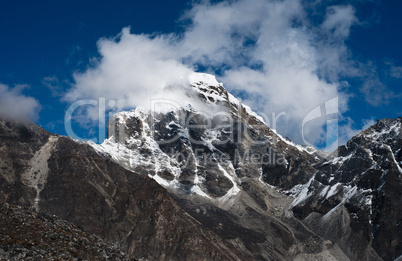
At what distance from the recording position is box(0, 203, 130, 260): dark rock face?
189ft

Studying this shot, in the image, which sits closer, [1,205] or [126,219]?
[1,205]

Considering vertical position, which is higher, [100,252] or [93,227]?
[93,227]

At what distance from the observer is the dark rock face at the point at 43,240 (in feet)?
189

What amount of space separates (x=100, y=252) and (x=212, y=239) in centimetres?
13840

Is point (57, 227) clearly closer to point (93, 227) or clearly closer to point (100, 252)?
point (100, 252)

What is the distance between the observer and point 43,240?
201ft

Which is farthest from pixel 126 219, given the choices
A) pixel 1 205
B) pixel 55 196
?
pixel 1 205

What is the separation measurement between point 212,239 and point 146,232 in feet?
90.9

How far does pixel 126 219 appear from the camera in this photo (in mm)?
195125

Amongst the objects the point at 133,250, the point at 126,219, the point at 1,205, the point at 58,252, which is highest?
the point at 126,219

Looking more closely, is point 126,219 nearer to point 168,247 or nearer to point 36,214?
point 168,247

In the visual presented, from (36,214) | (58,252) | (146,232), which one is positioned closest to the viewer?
(58,252)

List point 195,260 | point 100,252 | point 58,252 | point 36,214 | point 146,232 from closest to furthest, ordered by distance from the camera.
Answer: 1. point 58,252
2. point 100,252
3. point 36,214
4. point 195,260
5. point 146,232

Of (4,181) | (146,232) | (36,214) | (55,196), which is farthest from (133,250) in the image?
(36,214)
